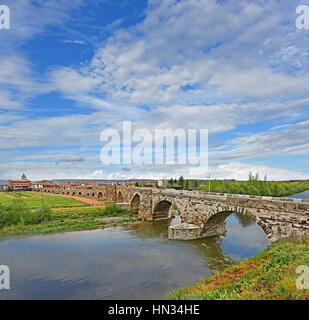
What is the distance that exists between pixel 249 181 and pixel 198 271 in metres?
53.9

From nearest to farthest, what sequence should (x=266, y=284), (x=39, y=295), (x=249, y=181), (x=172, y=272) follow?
1. (x=266, y=284)
2. (x=39, y=295)
3. (x=172, y=272)
4. (x=249, y=181)

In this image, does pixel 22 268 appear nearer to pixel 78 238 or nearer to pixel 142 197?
pixel 78 238

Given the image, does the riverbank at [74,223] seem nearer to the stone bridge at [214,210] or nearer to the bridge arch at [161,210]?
the bridge arch at [161,210]

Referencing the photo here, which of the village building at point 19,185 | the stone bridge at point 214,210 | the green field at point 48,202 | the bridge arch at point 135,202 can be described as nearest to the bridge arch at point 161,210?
the stone bridge at point 214,210

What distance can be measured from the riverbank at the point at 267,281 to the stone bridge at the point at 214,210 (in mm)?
1790

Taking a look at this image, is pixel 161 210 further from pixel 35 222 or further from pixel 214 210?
pixel 35 222

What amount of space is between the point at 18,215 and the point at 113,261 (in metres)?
20.7

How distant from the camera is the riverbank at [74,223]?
94.8 ft

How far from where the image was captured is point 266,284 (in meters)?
9.53

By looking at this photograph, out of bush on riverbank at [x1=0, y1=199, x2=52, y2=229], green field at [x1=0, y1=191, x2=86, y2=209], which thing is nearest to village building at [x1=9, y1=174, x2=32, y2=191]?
green field at [x1=0, y1=191, x2=86, y2=209]

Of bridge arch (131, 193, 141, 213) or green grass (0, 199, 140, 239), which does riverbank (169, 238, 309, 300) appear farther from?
bridge arch (131, 193, 141, 213)

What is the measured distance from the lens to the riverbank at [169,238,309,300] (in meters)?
8.10

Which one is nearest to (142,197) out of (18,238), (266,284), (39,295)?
(18,238)

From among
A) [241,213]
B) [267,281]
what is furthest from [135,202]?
[267,281]
